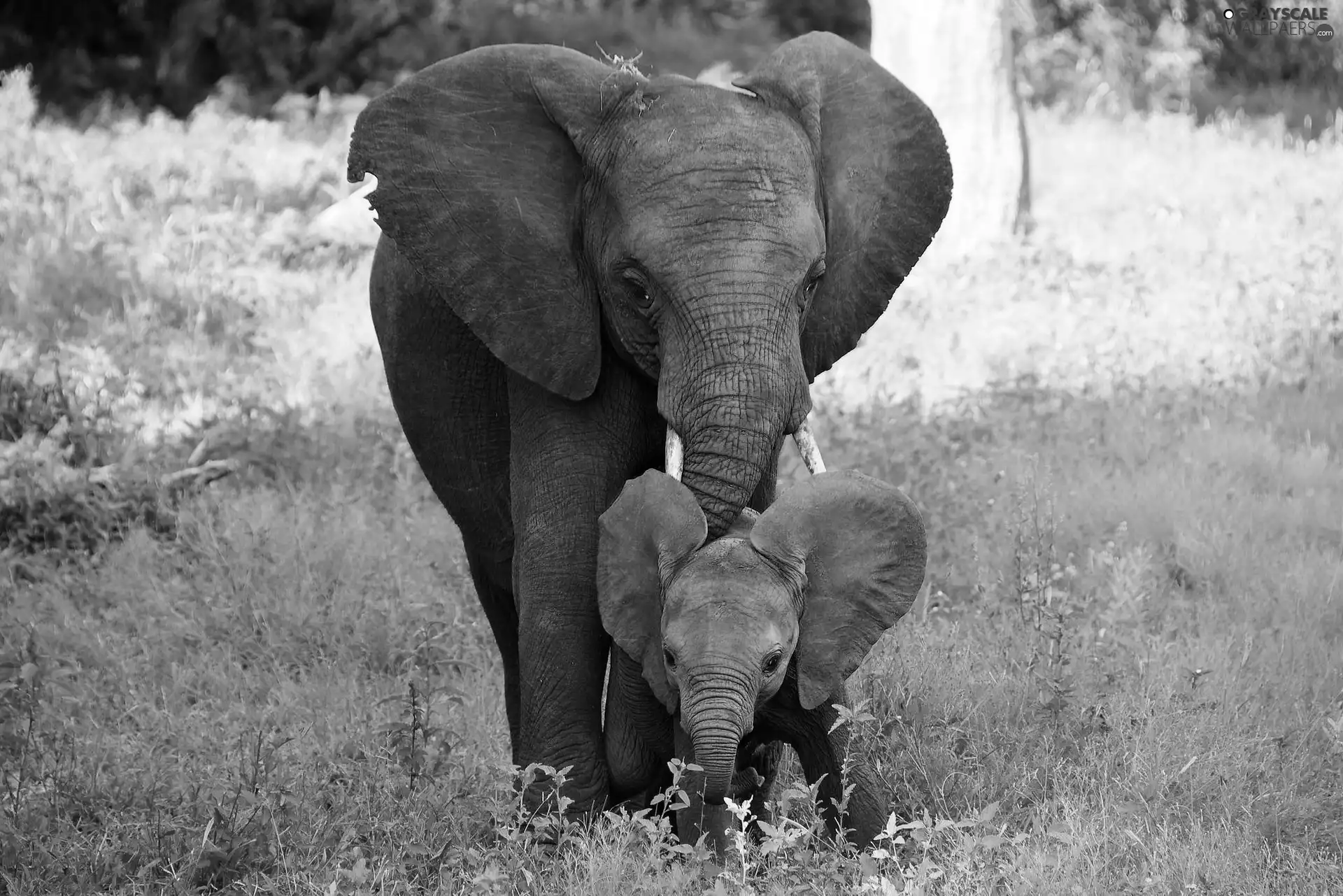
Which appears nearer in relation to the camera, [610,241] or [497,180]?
[610,241]

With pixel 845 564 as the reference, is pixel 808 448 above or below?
above

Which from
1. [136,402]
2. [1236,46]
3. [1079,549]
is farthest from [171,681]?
[1236,46]

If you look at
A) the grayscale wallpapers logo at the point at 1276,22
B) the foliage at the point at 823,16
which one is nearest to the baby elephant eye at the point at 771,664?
the grayscale wallpapers logo at the point at 1276,22

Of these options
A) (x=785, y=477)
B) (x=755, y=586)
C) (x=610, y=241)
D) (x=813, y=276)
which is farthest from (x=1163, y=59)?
(x=755, y=586)

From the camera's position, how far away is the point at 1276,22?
1582 cm

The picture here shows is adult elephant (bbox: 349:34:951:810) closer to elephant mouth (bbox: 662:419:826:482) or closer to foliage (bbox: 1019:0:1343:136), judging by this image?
elephant mouth (bbox: 662:419:826:482)

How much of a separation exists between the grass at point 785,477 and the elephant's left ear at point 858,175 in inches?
44.9

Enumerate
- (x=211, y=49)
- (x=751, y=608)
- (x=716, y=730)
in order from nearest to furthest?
(x=716, y=730)
(x=751, y=608)
(x=211, y=49)

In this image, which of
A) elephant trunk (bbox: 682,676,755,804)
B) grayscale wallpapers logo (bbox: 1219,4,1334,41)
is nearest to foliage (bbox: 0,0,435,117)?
grayscale wallpapers logo (bbox: 1219,4,1334,41)

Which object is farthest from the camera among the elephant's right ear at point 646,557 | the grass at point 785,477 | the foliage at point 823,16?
the foliage at point 823,16

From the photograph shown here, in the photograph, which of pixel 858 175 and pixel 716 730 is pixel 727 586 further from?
pixel 858 175

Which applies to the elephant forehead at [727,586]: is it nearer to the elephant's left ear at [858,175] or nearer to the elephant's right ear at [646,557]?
the elephant's right ear at [646,557]

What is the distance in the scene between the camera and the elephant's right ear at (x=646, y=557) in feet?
13.7

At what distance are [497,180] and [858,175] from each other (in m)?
0.98
